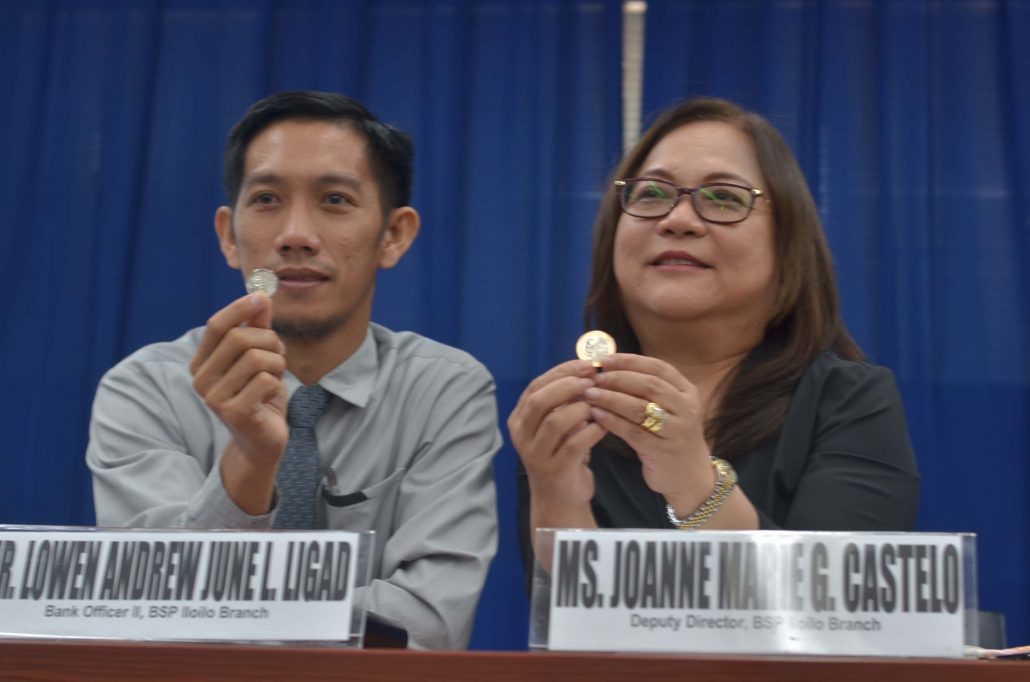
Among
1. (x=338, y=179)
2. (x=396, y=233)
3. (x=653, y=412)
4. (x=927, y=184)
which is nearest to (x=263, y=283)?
(x=338, y=179)

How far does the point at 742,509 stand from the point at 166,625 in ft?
1.78

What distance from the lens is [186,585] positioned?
80 centimetres

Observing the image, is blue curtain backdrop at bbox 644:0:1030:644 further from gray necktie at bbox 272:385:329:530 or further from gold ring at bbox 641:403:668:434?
gold ring at bbox 641:403:668:434

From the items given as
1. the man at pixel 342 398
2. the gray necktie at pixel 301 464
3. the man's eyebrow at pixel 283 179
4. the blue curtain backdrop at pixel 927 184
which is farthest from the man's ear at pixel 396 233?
the blue curtain backdrop at pixel 927 184

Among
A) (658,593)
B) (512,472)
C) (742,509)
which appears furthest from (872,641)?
(512,472)

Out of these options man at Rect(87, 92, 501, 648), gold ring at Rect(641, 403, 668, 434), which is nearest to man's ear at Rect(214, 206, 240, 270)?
man at Rect(87, 92, 501, 648)

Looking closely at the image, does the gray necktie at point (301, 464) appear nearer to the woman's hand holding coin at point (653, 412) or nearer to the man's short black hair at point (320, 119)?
the man's short black hair at point (320, 119)

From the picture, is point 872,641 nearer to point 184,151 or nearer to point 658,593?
point 658,593

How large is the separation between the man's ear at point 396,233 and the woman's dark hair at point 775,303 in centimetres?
30

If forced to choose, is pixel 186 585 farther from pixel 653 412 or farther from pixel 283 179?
pixel 283 179

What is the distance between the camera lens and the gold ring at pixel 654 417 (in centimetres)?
100

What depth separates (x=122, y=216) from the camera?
2393 millimetres

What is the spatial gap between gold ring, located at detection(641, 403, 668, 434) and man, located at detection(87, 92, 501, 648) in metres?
0.36

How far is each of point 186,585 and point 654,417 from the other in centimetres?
44
